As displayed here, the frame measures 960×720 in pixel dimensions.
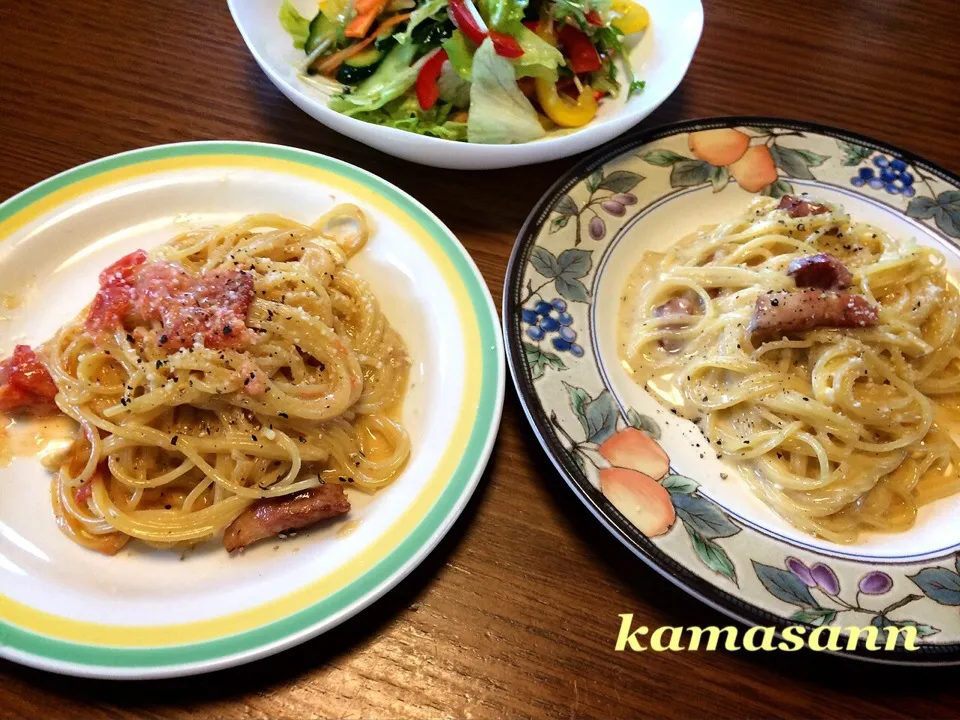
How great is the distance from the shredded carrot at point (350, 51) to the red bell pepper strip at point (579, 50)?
777 millimetres

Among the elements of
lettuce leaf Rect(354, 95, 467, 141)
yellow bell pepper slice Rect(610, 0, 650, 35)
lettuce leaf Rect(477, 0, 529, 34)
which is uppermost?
lettuce leaf Rect(477, 0, 529, 34)

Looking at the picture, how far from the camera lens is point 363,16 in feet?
10.1

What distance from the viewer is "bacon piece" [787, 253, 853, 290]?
7.85ft

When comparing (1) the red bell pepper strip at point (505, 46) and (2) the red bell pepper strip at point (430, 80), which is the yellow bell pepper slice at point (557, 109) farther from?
(2) the red bell pepper strip at point (430, 80)

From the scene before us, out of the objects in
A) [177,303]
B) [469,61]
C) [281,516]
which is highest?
[469,61]

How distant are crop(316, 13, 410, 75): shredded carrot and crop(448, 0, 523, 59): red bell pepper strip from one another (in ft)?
0.97

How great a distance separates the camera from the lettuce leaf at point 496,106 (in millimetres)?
2670

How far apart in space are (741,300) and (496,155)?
1.13 m

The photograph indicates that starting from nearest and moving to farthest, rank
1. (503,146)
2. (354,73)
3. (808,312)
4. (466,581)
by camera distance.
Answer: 1. (466,581)
2. (808,312)
3. (503,146)
4. (354,73)

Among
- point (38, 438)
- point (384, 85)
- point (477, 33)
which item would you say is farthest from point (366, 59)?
point (38, 438)

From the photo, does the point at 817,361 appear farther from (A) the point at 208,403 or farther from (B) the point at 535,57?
(A) the point at 208,403

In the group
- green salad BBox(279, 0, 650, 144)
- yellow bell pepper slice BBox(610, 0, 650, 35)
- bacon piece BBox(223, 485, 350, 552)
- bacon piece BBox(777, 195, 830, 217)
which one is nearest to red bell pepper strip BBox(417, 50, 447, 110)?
green salad BBox(279, 0, 650, 144)

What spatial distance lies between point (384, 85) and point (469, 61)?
0.41 m

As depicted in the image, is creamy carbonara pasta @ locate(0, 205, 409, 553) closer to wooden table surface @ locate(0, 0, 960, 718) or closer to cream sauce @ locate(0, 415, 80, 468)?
cream sauce @ locate(0, 415, 80, 468)
